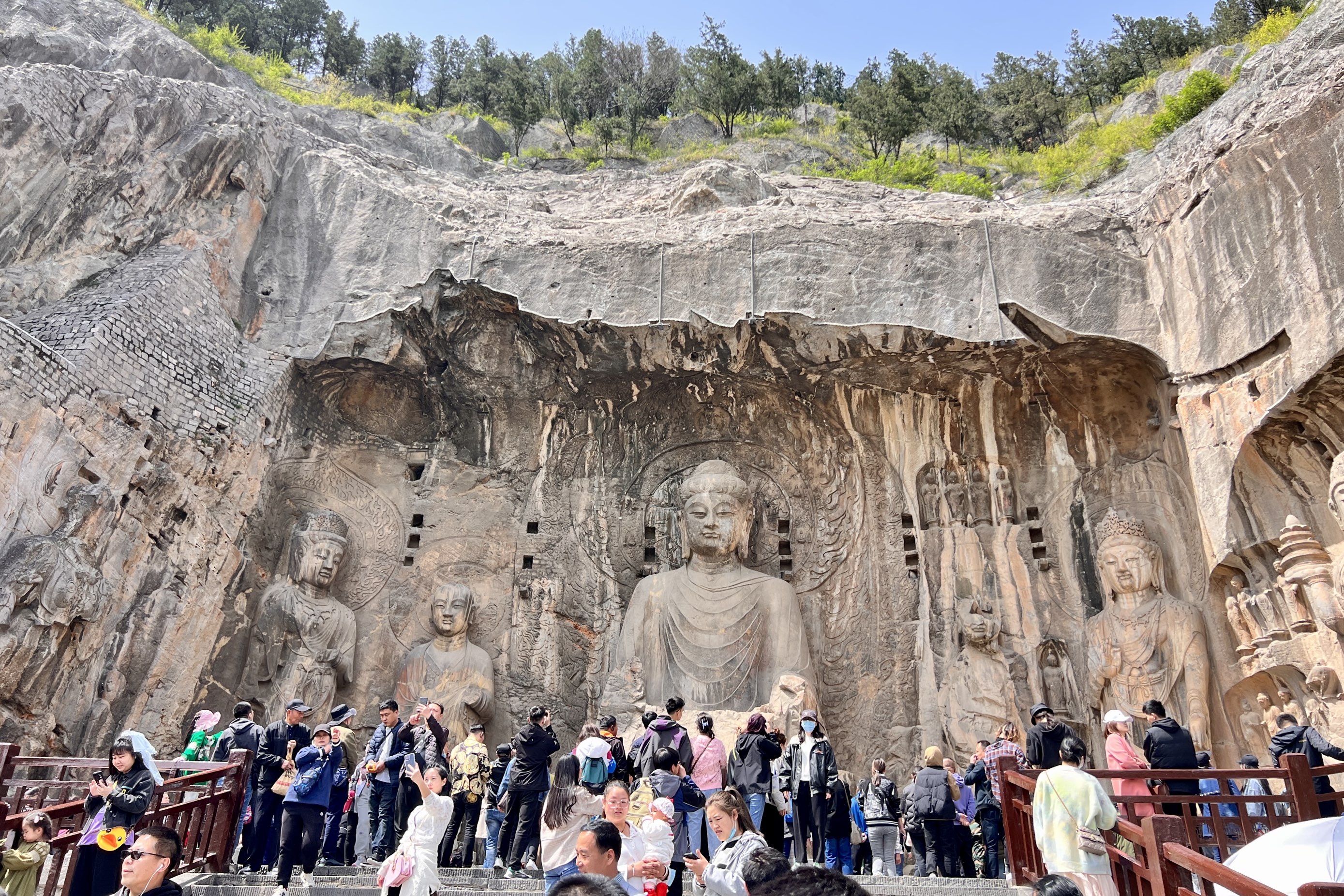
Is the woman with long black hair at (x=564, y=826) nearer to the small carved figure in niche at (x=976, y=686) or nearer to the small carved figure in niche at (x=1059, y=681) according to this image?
the small carved figure in niche at (x=976, y=686)

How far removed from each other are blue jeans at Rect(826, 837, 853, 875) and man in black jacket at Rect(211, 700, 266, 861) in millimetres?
3955

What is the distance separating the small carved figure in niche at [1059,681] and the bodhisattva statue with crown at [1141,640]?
0.23 meters

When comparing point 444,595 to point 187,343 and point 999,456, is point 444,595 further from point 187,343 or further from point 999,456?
point 999,456

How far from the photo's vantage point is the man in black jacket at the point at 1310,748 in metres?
6.64

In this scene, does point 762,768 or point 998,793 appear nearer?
point 762,768

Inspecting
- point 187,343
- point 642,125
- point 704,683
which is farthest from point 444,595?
point 642,125

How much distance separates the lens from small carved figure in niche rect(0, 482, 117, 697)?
27.6ft

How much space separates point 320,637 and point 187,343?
11.2ft

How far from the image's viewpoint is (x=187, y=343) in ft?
35.8

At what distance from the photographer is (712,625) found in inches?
454

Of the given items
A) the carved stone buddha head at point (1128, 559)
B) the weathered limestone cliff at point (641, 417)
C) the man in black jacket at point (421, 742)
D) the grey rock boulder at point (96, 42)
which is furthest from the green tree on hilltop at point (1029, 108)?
the man in black jacket at point (421, 742)

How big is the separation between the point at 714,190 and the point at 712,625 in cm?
571

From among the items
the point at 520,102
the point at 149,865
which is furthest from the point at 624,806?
the point at 520,102

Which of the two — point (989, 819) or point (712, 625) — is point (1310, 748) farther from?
point (712, 625)
